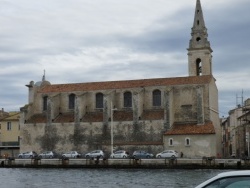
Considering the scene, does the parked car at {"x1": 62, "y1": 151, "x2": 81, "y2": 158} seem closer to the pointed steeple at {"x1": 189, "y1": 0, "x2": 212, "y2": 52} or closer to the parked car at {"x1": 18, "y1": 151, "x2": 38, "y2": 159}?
the parked car at {"x1": 18, "y1": 151, "x2": 38, "y2": 159}

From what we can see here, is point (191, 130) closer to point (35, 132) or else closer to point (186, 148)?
point (186, 148)

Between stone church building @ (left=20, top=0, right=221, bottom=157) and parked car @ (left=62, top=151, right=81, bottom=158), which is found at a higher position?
stone church building @ (left=20, top=0, right=221, bottom=157)

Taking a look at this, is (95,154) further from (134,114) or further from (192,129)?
(192,129)

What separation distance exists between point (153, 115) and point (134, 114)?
278 cm

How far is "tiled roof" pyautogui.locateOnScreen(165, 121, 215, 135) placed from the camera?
65500 millimetres

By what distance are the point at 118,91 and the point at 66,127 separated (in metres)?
9.65

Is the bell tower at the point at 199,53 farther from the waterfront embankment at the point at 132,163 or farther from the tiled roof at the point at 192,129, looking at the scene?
the waterfront embankment at the point at 132,163

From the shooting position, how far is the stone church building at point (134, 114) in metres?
67.5

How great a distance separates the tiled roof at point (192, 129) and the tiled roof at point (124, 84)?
6667 millimetres

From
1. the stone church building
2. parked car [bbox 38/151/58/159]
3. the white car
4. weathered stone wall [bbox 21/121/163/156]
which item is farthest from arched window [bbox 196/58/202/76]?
the white car

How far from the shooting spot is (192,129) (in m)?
66.8

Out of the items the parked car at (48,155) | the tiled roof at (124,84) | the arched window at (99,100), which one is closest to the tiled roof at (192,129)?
the tiled roof at (124,84)

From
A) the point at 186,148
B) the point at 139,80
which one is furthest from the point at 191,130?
the point at 139,80

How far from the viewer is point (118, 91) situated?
7538 cm
